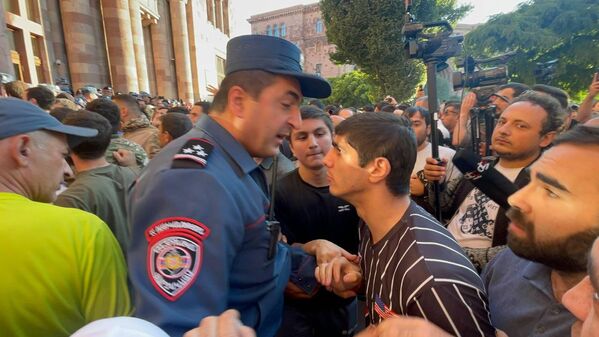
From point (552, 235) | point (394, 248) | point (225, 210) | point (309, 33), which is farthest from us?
point (309, 33)

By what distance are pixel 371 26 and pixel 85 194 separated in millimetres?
20012

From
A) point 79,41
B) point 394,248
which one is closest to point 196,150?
point 394,248

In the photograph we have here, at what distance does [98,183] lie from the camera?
2566mm

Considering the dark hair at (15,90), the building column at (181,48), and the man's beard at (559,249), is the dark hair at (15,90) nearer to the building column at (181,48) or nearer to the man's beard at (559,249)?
the man's beard at (559,249)

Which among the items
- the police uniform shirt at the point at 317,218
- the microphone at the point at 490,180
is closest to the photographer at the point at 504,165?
the microphone at the point at 490,180

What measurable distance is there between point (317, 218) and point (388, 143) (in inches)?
37.7

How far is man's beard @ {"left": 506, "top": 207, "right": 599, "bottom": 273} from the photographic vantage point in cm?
130

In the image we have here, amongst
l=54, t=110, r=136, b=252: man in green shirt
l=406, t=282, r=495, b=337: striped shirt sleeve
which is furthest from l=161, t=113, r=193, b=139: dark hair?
l=406, t=282, r=495, b=337: striped shirt sleeve

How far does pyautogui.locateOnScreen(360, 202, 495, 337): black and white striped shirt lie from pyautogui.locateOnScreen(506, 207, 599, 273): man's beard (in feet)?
0.78

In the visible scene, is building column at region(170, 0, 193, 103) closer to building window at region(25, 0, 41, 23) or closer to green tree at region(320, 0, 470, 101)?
green tree at region(320, 0, 470, 101)

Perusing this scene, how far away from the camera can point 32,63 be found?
1272 cm

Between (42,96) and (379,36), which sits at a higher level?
(379,36)

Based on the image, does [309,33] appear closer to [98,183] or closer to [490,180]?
[98,183]

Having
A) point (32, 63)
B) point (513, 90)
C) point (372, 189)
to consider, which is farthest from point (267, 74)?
point (32, 63)
